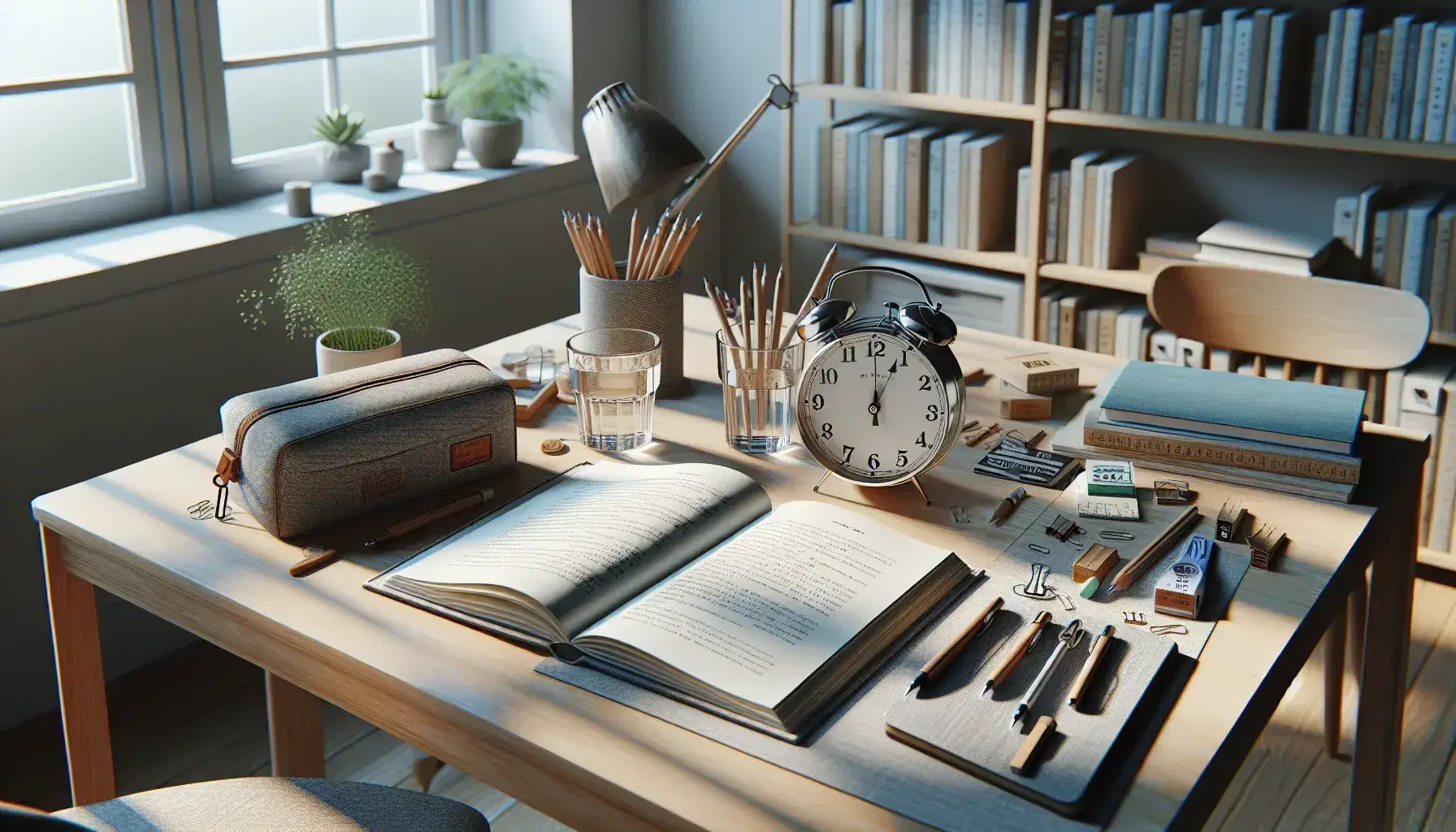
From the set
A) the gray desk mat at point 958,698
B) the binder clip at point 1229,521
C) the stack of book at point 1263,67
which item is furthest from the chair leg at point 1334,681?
the stack of book at point 1263,67

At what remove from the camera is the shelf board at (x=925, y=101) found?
3.12 m

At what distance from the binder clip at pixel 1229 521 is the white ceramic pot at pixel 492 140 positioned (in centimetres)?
231

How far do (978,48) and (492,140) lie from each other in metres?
1.20

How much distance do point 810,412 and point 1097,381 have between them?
0.54 meters

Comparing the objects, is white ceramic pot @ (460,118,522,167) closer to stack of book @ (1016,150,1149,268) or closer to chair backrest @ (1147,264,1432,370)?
stack of book @ (1016,150,1149,268)

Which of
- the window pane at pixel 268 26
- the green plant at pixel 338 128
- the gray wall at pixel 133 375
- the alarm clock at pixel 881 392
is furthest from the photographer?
the green plant at pixel 338 128

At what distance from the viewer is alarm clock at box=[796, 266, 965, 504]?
54.9 inches

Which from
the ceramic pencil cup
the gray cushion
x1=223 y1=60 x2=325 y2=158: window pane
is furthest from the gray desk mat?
x1=223 y1=60 x2=325 y2=158: window pane

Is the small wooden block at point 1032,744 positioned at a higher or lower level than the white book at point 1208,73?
lower

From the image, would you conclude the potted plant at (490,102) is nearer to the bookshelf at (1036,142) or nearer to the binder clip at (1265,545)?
the bookshelf at (1036,142)

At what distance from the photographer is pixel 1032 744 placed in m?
0.98

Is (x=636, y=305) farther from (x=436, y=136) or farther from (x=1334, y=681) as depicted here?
(x=436, y=136)

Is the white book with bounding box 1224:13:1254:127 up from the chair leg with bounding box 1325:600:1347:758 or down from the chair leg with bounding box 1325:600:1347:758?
up

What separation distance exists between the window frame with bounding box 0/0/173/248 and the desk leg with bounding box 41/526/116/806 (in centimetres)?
135
